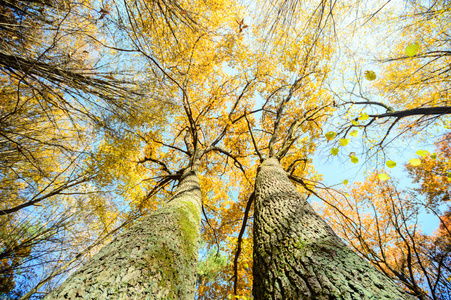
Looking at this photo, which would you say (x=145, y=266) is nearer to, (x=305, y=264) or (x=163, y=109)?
(x=305, y=264)

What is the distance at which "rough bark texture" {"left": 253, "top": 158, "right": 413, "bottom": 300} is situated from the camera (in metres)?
0.86

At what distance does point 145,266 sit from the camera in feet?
3.77

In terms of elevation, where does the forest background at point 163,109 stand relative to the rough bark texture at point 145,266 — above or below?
above

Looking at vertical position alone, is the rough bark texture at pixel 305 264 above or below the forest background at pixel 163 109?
below

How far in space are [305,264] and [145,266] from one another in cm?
105

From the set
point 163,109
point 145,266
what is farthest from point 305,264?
point 163,109

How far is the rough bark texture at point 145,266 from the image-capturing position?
0.94 metres

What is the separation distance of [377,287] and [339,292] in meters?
0.20

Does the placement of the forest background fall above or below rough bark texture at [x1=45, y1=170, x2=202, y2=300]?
above

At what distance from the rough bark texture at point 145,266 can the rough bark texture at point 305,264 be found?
646 mm

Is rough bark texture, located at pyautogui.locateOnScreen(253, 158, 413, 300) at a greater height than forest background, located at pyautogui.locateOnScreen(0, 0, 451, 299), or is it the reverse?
forest background, located at pyautogui.locateOnScreen(0, 0, 451, 299)

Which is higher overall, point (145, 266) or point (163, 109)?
point (163, 109)

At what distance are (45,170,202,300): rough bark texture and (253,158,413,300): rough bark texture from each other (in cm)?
Answer: 65

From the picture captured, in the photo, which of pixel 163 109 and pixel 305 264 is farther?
pixel 163 109
